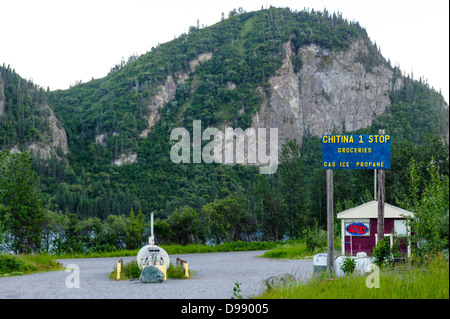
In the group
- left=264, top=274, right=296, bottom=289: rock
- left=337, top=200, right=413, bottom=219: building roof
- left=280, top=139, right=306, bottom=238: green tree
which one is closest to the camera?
left=264, top=274, right=296, bottom=289: rock

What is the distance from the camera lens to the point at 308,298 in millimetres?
9039

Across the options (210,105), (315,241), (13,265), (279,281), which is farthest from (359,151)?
(210,105)

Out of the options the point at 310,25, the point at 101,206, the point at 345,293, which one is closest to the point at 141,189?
the point at 101,206

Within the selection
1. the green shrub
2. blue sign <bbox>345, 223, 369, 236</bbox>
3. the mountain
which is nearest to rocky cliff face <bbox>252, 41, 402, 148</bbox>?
the mountain

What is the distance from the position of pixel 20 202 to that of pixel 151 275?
58.1 feet

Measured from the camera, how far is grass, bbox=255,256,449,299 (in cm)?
924

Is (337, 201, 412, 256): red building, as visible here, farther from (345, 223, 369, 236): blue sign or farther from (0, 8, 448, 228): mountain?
(0, 8, 448, 228): mountain

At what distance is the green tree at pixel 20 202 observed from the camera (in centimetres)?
2981

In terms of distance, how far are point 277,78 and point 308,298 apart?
135584 mm

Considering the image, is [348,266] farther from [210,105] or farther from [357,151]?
[210,105]

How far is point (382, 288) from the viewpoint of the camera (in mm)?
9609

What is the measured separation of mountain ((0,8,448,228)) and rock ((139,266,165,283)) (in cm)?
5937

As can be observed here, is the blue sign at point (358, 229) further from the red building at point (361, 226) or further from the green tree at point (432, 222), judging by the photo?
the green tree at point (432, 222)

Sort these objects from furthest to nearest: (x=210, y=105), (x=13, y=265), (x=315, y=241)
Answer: (x=210, y=105) < (x=315, y=241) < (x=13, y=265)
